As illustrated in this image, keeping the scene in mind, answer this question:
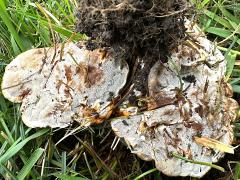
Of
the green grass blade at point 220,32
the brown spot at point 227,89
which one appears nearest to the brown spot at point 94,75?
the brown spot at point 227,89

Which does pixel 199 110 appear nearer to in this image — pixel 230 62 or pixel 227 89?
pixel 227 89

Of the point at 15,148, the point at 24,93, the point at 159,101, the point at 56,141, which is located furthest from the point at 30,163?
the point at 159,101

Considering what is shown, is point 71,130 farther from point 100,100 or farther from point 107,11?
point 107,11

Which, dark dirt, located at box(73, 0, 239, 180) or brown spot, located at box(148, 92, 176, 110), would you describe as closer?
dark dirt, located at box(73, 0, 239, 180)

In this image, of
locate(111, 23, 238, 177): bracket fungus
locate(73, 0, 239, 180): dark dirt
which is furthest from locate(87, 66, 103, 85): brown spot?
locate(111, 23, 238, 177): bracket fungus

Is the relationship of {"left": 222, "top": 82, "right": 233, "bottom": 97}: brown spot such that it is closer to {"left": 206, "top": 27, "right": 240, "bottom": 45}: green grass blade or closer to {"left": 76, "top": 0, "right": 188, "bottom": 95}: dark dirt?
{"left": 76, "top": 0, "right": 188, "bottom": 95}: dark dirt

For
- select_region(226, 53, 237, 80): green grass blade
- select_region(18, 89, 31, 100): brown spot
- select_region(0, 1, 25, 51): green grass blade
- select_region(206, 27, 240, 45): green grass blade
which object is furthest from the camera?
select_region(206, 27, 240, 45): green grass blade

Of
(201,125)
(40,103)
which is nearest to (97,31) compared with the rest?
(40,103)
